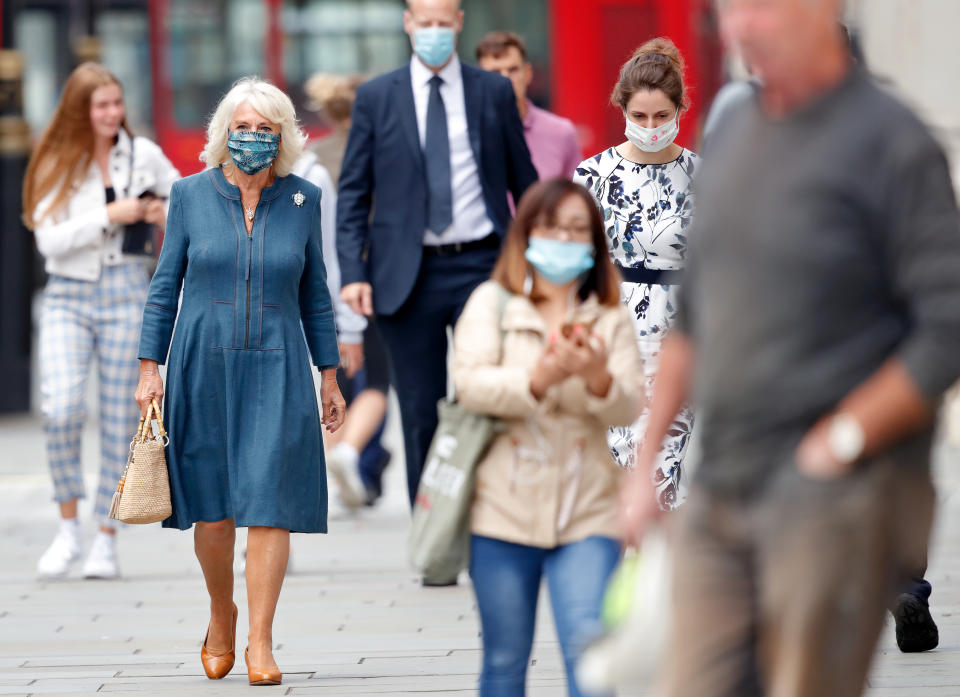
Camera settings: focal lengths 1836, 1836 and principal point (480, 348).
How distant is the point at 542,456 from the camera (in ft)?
12.8

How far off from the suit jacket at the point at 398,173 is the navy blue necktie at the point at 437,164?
0.10ft

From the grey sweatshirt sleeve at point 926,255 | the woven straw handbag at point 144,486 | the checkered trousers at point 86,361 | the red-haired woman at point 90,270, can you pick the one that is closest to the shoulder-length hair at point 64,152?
the red-haired woman at point 90,270

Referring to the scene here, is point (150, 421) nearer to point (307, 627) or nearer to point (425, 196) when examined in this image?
point (307, 627)

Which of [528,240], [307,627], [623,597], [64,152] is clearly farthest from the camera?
[64,152]

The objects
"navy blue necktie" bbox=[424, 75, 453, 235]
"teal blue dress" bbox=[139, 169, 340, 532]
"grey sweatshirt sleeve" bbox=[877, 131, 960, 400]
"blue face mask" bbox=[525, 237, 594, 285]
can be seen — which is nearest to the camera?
"grey sweatshirt sleeve" bbox=[877, 131, 960, 400]

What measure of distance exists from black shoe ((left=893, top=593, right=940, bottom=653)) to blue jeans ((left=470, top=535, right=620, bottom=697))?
6.31 feet

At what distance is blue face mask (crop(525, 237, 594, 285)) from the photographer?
3969mm

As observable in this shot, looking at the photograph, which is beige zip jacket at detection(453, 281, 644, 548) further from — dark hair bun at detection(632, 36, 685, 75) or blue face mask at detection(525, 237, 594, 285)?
dark hair bun at detection(632, 36, 685, 75)

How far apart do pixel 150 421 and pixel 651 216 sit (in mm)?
1683

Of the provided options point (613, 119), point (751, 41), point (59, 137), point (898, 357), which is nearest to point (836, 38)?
point (751, 41)

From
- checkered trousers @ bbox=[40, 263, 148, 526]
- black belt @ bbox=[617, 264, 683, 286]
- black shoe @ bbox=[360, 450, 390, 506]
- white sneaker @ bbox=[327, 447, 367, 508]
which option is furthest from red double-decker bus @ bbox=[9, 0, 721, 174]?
black belt @ bbox=[617, 264, 683, 286]

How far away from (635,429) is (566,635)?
80.6 inches

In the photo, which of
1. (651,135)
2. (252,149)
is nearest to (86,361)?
(252,149)

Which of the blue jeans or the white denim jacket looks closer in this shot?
the blue jeans
